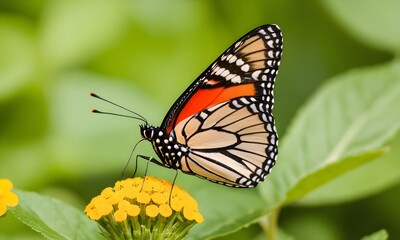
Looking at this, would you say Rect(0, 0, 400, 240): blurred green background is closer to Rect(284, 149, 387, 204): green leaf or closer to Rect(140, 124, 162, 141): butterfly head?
Rect(140, 124, 162, 141): butterfly head

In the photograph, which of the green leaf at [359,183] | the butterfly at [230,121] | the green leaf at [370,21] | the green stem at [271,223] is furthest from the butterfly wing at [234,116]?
the green leaf at [370,21]

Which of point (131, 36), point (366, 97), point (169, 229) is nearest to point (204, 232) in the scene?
point (169, 229)

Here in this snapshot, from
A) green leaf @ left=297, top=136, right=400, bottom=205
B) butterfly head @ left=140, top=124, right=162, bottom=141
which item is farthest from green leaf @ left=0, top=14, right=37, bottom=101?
green leaf @ left=297, top=136, right=400, bottom=205

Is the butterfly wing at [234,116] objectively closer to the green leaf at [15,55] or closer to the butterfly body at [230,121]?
the butterfly body at [230,121]

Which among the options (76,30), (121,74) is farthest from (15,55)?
(121,74)

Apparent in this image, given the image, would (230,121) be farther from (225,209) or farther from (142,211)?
(142,211)

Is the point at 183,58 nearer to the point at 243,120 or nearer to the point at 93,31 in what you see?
the point at 93,31

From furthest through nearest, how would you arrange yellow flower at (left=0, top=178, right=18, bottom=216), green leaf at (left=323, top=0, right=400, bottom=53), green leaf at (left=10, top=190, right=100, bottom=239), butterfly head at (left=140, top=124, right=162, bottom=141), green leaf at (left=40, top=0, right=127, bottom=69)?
green leaf at (left=40, top=0, right=127, bottom=69) < green leaf at (left=323, top=0, right=400, bottom=53) < butterfly head at (left=140, top=124, right=162, bottom=141) < green leaf at (left=10, top=190, right=100, bottom=239) < yellow flower at (left=0, top=178, right=18, bottom=216)
